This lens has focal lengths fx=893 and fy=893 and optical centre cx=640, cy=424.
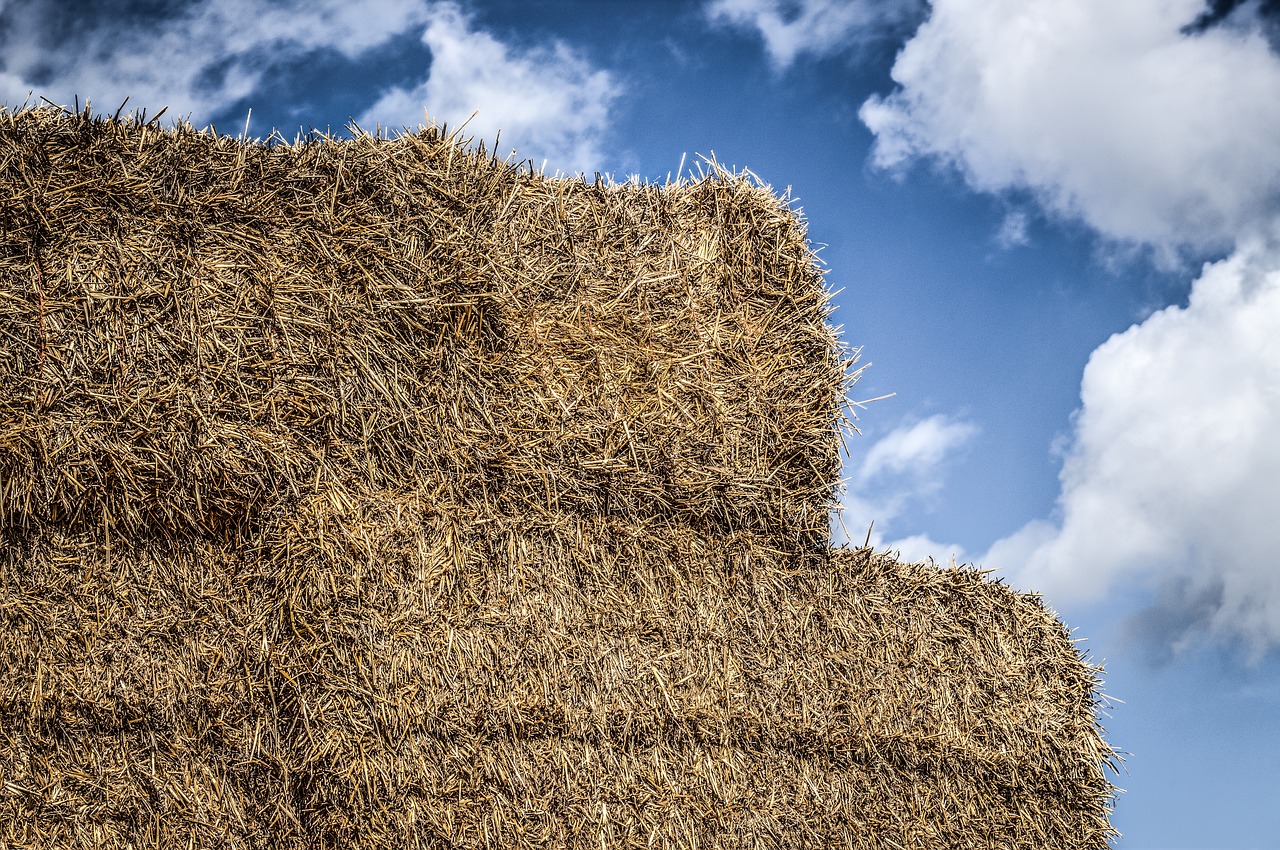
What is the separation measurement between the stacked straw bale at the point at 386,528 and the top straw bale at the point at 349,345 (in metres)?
0.01

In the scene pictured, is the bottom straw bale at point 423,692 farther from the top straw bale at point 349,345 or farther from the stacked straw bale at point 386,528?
the top straw bale at point 349,345

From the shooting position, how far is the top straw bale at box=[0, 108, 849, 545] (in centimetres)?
322

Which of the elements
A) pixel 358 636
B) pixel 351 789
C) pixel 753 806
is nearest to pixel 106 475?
pixel 358 636

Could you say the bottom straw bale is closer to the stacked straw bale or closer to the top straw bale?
the stacked straw bale

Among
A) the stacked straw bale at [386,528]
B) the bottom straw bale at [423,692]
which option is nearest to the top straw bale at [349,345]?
the stacked straw bale at [386,528]

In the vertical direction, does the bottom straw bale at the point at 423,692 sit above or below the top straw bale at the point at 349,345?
below

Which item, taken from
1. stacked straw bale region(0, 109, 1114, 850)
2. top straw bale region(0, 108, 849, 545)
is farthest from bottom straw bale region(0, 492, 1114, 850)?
top straw bale region(0, 108, 849, 545)

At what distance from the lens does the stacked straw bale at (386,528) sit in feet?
10.5

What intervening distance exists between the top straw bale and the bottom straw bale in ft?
0.62

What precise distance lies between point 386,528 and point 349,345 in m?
0.70

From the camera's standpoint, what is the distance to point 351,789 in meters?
3.12

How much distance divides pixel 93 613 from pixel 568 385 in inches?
76.9

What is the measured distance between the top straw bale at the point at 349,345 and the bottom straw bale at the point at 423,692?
0.19 metres

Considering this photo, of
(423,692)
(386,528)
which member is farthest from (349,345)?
(423,692)
